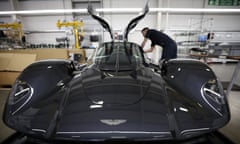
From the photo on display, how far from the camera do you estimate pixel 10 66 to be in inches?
128

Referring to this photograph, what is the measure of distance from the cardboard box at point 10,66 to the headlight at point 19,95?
279 cm

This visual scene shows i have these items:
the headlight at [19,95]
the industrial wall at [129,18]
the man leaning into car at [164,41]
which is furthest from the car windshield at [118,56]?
the industrial wall at [129,18]

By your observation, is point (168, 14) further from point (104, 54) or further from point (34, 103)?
point (34, 103)

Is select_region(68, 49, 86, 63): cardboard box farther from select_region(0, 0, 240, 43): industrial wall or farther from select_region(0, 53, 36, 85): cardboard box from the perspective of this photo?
A: select_region(0, 0, 240, 43): industrial wall

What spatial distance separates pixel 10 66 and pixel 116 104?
3565 millimetres

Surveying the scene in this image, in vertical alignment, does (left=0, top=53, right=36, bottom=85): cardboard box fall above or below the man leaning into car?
below

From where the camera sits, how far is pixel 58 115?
0.74 meters

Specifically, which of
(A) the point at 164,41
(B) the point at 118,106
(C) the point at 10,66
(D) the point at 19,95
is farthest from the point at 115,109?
(C) the point at 10,66

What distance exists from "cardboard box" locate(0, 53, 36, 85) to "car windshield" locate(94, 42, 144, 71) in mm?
2642

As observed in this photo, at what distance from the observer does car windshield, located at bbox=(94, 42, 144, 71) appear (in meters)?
1.30

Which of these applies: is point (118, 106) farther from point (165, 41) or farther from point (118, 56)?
point (165, 41)

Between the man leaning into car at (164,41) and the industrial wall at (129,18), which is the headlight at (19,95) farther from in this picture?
the industrial wall at (129,18)

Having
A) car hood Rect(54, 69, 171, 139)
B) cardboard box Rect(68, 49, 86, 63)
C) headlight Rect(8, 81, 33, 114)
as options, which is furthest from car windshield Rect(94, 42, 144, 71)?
cardboard box Rect(68, 49, 86, 63)

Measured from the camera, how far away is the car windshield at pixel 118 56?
1.30 m
